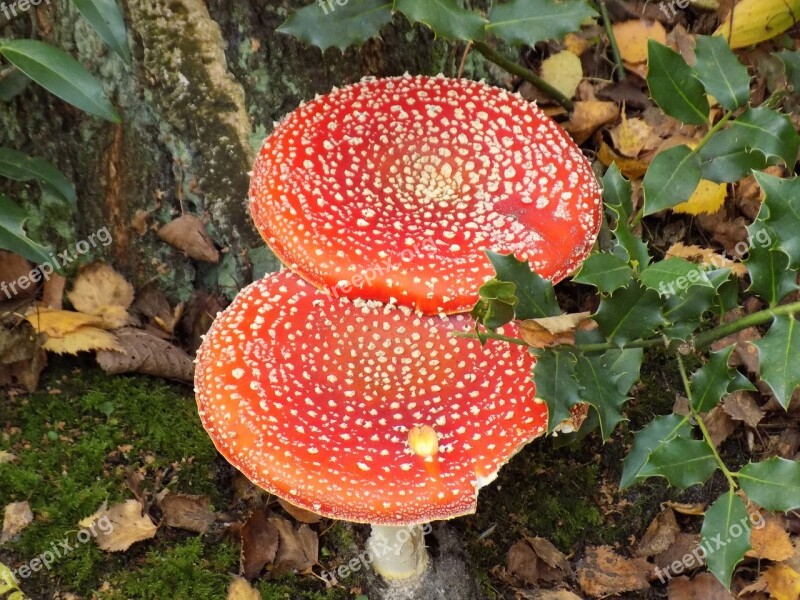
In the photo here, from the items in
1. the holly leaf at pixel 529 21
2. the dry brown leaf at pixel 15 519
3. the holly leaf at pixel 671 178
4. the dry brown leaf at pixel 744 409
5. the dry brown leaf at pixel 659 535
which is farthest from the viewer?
the dry brown leaf at pixel 744 409

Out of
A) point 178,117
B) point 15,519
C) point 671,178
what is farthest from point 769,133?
point 15,519

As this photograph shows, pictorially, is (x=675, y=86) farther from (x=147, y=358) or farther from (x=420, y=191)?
(x=147, y=358)

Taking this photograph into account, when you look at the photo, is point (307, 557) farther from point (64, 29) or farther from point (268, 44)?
point (64, 29)

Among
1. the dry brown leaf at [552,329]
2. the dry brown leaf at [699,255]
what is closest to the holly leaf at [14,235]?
the dry brown leaf at [552,329]

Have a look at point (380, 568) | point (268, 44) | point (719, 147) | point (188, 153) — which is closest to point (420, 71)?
point (268, 44)

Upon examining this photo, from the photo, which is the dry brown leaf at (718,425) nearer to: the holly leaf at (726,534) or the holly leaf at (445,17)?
the holly leaf at (726,534)
